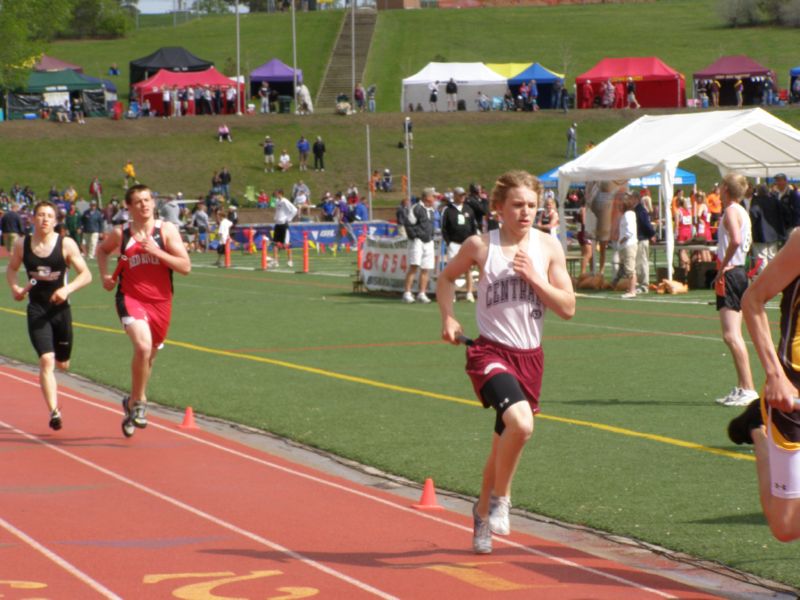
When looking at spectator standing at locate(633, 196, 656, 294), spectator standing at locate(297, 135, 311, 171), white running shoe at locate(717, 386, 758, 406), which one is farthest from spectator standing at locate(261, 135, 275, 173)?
white running shoe at locate(717, 386, 758, 406)

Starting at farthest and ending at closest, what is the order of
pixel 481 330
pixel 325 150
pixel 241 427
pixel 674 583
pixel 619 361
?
pixel 325 150
pixel 619 361
pixel 241 427
pixel 481 330
pixel 674 583

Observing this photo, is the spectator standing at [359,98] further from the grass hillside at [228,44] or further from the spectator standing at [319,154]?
the grass hillside at [228,44]

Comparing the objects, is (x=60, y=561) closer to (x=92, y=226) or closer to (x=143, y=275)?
(x=143, y=275)

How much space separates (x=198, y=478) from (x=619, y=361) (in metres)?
7.21

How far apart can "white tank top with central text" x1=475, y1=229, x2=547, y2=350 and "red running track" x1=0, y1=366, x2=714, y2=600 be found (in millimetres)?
1125

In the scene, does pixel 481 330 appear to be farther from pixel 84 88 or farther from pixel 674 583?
pixel 84 88

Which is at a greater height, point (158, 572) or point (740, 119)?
point (740, 119)

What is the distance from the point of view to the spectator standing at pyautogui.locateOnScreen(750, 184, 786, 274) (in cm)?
2116

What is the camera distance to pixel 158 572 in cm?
722

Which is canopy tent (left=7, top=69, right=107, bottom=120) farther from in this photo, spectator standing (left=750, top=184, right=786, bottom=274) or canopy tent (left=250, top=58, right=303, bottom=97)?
spectator standing (left=750, top=184, right=786, bottom=274)

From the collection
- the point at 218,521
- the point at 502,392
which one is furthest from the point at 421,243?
the point at 502,392

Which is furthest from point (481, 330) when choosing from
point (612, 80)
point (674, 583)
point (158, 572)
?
point (612, 80)

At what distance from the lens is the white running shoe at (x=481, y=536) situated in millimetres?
7422

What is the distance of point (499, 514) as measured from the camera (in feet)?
24.0
